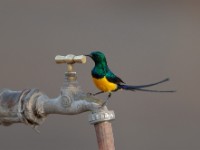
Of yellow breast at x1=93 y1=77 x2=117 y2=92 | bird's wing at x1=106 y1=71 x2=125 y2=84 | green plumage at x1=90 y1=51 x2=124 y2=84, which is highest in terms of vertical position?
green plumage at x1=90 y1=51 x2=124 y2=84

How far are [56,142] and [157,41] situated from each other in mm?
601

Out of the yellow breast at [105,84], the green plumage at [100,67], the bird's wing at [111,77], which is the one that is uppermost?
the green plumage at [100,67]

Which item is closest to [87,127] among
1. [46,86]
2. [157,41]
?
[46,86]

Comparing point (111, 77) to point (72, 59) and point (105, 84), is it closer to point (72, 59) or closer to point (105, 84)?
point (105, 84)

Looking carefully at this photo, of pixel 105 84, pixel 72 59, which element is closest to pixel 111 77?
pixel 105 84

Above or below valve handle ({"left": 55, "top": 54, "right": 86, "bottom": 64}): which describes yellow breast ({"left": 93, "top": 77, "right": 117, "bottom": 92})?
below

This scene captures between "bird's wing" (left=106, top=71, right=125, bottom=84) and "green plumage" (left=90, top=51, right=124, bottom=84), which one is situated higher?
"green plumage" (left=90, top=51, right=124, bottom=84)

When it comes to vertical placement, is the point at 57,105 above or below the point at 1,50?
below

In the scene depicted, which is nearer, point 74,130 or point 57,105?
point 57,105

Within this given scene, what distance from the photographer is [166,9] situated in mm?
2941

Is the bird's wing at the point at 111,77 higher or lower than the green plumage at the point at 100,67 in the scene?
lower

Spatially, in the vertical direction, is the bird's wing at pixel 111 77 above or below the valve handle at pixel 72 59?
below

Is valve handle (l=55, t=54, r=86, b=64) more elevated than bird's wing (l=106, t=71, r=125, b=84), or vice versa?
valve handle (l=55, t=54, r=86, b=64)

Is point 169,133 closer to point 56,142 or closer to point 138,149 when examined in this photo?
point 138,149
